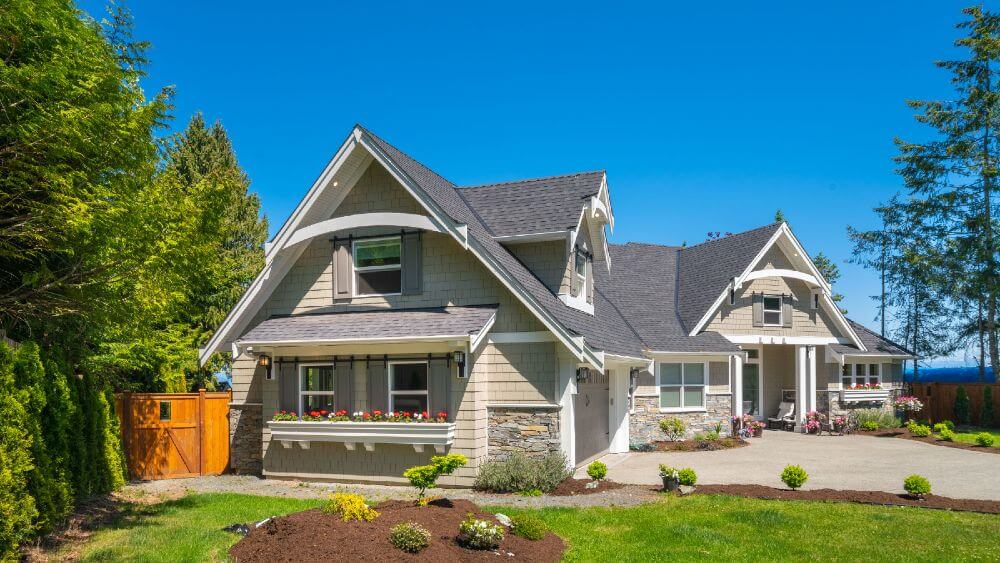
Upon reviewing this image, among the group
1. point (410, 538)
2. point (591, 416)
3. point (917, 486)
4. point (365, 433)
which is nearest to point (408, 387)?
point (365, 433)

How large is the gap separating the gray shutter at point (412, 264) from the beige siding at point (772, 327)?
11485 millimetres

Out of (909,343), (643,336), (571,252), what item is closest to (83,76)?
(571,252)

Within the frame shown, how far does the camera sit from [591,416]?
17250mm

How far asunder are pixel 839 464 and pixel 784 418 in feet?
28.6

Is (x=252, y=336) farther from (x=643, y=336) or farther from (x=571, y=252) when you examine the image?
(x=643, y=336)

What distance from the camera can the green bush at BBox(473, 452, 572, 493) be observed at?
42.9ft

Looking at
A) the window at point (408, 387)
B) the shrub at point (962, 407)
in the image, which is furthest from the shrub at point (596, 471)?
the shrub at point (962, 407)

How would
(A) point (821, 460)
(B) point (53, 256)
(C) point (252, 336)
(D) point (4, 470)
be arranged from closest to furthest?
(D) point (4, 470), (B) point (53, 256), (C) point (252, 336), (A) point (821, 460)

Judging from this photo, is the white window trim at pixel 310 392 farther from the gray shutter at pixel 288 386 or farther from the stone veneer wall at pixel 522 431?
the stone veneer wall at pixel 522 431

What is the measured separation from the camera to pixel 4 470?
27.9 feet

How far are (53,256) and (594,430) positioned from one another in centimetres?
1211

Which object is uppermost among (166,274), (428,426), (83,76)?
(83,76)

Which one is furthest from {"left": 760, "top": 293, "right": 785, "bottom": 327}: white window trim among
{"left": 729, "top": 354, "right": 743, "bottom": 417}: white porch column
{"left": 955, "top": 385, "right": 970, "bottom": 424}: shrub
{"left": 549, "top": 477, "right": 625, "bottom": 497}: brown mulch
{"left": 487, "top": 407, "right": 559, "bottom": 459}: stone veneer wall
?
{"left": 487, "top": 407, "right": 559, "bottom": 459}: stone veneer wall

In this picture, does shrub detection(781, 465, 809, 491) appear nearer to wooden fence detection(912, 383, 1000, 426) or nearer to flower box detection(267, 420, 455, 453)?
flower box detection(267, 420, 455, 453)
